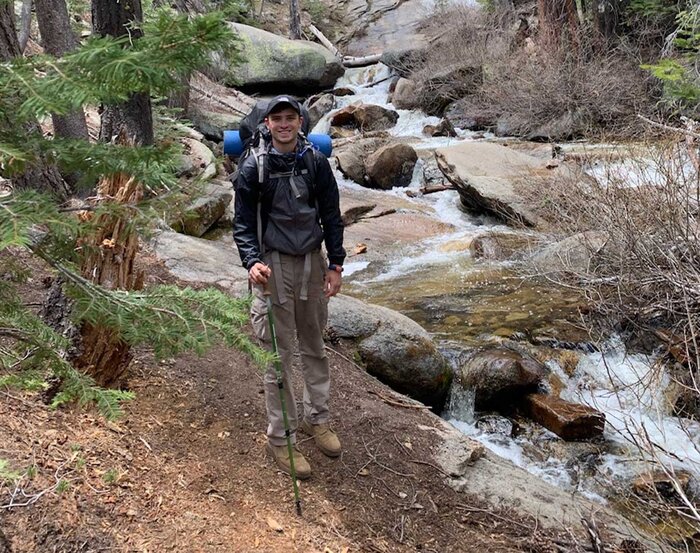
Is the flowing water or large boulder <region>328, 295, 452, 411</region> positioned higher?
large boulder <region>328, 295, 452, 411</region>

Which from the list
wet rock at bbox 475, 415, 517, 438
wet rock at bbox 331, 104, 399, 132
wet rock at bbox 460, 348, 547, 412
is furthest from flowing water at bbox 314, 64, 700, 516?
wet rock at bbox 331, 104, 399, 132

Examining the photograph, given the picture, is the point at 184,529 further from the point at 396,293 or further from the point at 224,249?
the point at 396,293

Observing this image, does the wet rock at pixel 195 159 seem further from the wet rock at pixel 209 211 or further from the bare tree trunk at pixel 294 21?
the bare tree trunk at pixel 294 21

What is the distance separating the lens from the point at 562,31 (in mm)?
16750

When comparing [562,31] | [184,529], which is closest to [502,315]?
[184,529]

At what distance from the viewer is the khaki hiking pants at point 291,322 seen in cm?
355

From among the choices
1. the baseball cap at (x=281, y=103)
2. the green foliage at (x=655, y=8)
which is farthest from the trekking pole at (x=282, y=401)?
the green foliage at (x=655, y=8)

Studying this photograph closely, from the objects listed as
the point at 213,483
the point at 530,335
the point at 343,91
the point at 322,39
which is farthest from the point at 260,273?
→ the point at 322,39

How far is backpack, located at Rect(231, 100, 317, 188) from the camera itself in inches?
131

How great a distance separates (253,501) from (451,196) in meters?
10.8

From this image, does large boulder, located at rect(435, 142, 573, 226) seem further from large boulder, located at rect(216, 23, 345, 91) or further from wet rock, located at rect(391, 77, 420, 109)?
large boulder, located at rect(216, 23, 345, 91)

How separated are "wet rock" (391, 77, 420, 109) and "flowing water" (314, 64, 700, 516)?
9.15 metres

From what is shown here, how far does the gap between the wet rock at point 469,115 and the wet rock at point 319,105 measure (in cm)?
414

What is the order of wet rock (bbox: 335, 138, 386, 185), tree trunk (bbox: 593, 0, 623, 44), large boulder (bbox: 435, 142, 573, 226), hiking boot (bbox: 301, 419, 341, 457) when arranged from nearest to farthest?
1. hiking boot (bbox: 301, 419, 341, 457)
2. large boulder (bbox: 435, 142, 573, 226)
3. wet rock (bbox: 335, 138, 386, 185)
4. tree trunk (bbox: 593, 0, 623, 44)
